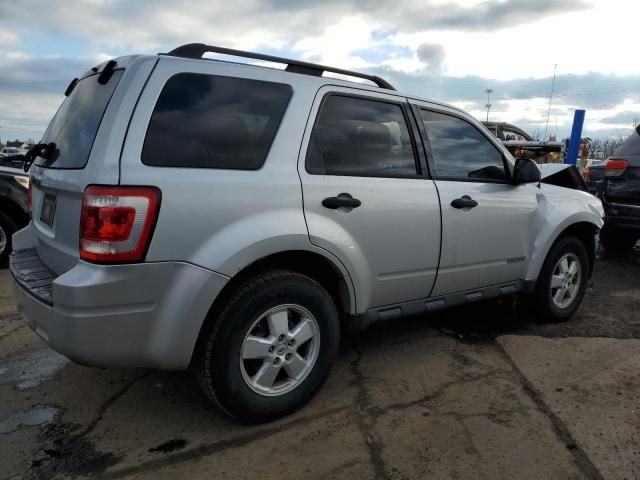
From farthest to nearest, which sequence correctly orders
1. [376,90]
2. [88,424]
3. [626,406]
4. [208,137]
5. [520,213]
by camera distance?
1. [520,213]
2. [376,90]
3. [626,406]
4. [88,424]
5. [208,137]

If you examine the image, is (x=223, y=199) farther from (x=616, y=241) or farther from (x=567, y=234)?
(x=616, y=241)

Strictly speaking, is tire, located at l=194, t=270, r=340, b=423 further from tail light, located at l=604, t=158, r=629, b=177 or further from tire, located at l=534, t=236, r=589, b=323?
tail light, located at l=604, t=158, r=629, b=177

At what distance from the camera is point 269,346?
260cm

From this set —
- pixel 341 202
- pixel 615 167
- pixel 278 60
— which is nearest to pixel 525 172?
pixel 341 202

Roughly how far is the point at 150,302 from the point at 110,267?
0.76 feet

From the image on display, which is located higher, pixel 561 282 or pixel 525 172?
pixel 525 172

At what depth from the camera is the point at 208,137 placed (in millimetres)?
2451

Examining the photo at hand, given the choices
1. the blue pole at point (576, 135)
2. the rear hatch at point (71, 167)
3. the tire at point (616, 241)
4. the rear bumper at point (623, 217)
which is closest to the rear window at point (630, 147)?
the rear bumper at point (623, 217)

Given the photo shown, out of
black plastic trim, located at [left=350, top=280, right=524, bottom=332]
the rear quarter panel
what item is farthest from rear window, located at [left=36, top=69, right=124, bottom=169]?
black plastic trim, located at [left=350, top=280, right=524, bottom=332]

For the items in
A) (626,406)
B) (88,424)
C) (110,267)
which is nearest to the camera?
(110,267)

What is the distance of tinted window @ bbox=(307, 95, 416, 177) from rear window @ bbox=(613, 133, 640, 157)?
4.62 meters

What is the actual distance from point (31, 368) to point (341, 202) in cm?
240

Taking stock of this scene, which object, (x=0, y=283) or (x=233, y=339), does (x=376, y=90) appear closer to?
(x=233, y=339)

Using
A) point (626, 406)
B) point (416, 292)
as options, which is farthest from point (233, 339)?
point (626, 406)
